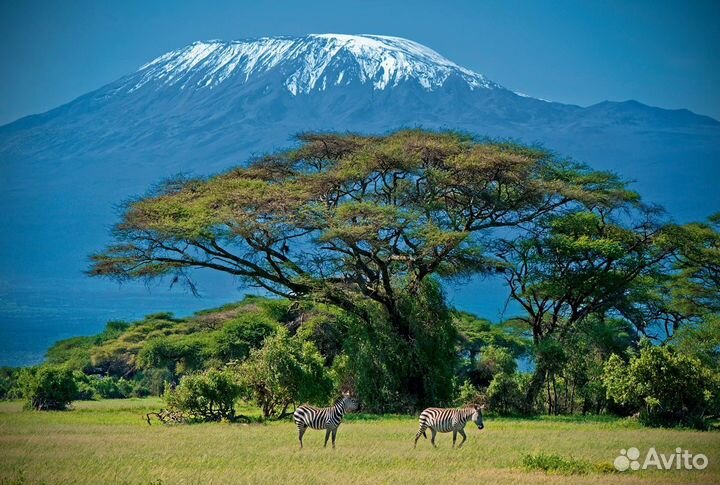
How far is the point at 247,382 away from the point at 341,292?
5.13 m

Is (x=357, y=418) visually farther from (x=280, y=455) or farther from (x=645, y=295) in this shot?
(x=645, y=295)

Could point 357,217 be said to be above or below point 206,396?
above

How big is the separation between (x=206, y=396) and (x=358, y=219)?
802cm

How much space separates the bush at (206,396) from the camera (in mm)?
27656

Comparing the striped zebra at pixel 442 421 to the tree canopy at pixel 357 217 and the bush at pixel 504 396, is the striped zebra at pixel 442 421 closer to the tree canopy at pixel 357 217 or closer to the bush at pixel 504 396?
the tree canopy at pixel 357 217

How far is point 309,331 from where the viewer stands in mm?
38500

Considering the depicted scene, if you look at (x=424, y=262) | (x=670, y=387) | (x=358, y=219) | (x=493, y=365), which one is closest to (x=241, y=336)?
(x=493, y=365)

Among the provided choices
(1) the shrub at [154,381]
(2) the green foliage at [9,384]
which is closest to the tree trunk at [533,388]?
(1) the shrub at [154,381]

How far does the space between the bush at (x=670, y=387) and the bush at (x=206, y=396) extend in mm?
11323

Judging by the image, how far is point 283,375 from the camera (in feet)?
95.8

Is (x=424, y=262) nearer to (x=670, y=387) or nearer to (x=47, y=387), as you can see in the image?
(x=670, y=387)

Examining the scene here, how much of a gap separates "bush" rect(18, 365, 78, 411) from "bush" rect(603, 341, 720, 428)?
59.5 ft

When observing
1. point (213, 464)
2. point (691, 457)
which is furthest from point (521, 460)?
point (213, 464)

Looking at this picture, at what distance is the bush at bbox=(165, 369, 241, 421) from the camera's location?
27.7 m
